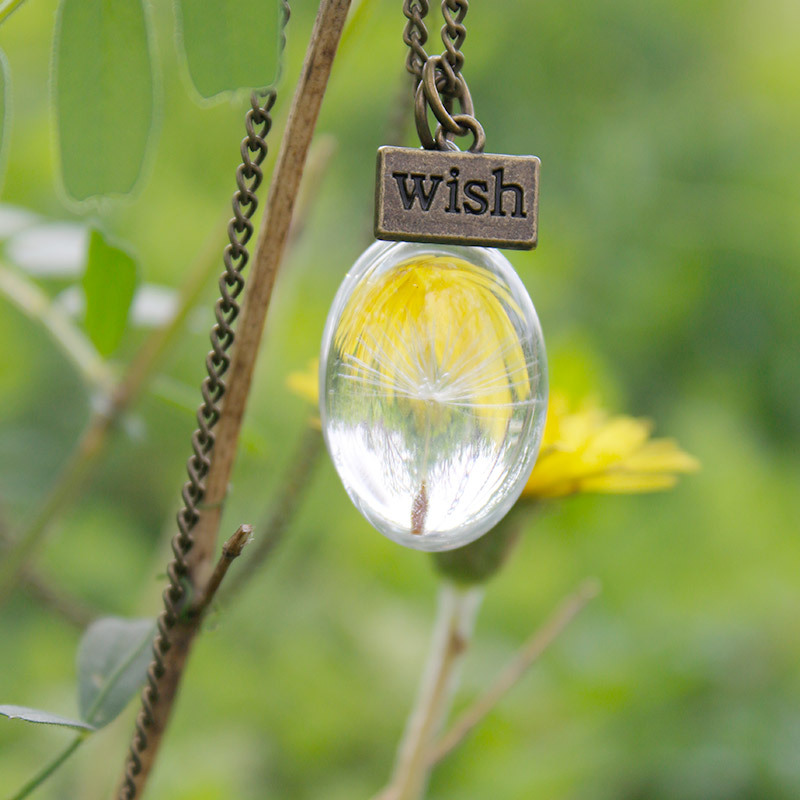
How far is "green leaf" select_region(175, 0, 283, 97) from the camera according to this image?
18 centimetres

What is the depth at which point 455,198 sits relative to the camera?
0.20 m

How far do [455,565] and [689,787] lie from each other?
0.39m

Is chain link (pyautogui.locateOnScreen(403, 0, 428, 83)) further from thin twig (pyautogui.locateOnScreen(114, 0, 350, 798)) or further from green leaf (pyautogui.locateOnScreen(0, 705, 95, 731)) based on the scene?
green leaf (pyautogui.locateOnScreen(0, 705, 95, 731))

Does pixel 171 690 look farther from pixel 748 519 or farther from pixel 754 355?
pixel 754 355

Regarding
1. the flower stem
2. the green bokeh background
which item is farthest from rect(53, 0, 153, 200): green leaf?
the green bokeh background

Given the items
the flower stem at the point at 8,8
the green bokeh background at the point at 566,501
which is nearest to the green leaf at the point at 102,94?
the flower stem at the point at 8,8

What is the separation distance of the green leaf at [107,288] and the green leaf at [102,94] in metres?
0.05

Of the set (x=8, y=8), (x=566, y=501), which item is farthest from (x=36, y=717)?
(x=566, y=501)

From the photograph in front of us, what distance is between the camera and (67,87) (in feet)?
0.68

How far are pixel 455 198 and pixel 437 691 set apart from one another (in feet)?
0.55

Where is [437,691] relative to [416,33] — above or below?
below

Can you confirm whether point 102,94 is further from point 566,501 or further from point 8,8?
point 566,501

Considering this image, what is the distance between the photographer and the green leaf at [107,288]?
0.27 m

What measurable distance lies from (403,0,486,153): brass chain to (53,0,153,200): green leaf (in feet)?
0.21
